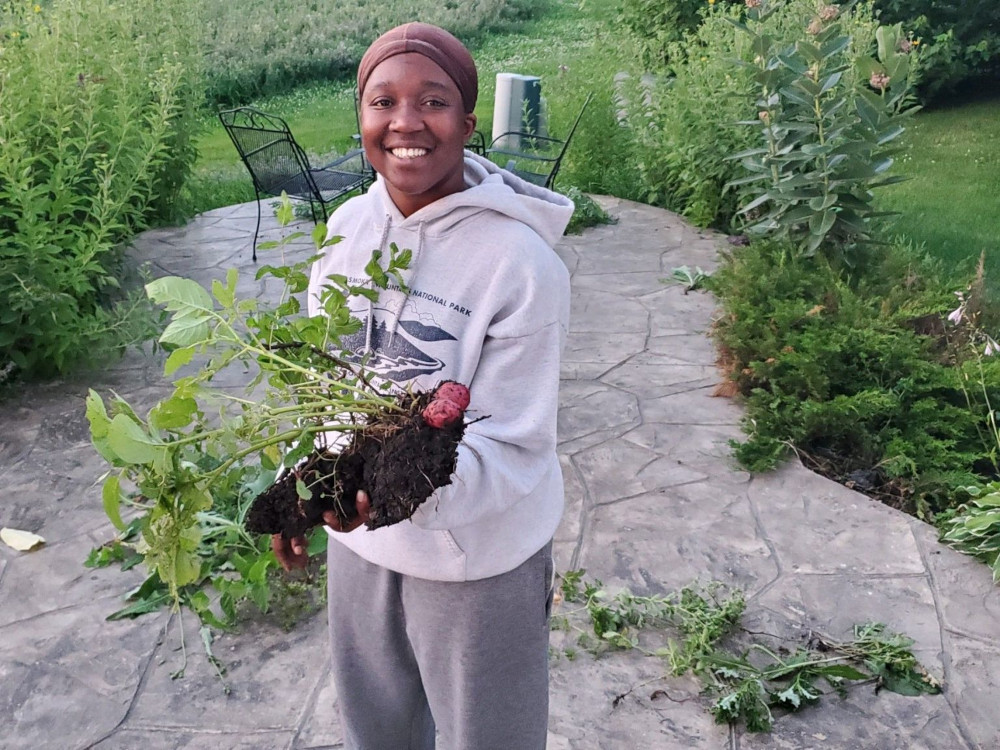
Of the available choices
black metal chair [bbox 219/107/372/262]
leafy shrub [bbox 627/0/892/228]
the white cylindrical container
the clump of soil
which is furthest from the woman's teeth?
the white cylindrical container

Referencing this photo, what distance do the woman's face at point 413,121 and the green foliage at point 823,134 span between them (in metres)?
3.65

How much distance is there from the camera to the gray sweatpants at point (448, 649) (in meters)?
1.48

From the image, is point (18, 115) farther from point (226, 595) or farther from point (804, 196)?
point (804, 196)

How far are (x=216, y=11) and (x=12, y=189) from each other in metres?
13.0

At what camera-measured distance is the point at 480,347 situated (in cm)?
141

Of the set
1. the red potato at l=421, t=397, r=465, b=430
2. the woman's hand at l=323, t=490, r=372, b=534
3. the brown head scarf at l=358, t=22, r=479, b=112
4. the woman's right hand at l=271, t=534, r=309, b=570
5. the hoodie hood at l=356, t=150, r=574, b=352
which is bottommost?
the woman's right hand at l=271, t=534, r=309, b=570

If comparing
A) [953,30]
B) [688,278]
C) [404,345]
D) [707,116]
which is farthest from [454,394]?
[953,30]

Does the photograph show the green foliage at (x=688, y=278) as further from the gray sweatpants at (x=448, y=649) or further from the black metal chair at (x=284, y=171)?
the gray sweatpants at (x=448, y=649)

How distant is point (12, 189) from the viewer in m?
4.05

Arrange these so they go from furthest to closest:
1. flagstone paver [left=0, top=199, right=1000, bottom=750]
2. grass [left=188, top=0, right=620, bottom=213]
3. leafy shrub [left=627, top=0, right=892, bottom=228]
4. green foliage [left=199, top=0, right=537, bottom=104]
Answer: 1. green foliage [left=199, top=0, right=537, bottom=104]
2. grass [left=188, top=0, right=620, bottom=213]
3. leafy shrub [left=627, top=0, right=892, bottom=228]
4. flagstone paver [left=0, top=199, right=1000, bottom=750]

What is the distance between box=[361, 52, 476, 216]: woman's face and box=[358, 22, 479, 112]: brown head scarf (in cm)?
1

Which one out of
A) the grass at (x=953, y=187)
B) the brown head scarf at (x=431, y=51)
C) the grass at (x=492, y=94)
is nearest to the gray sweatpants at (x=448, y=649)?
the brown head scarf at (x=431, y=51)

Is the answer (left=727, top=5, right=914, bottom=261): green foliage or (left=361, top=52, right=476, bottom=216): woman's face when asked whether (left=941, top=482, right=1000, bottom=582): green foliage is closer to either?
(left=727, top=5, right=914, bottom=261): green foliage

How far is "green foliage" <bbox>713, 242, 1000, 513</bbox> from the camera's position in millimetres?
3643
